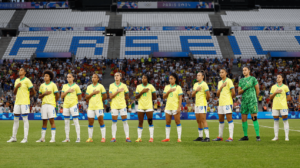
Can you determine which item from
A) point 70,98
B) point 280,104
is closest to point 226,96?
point 280,104

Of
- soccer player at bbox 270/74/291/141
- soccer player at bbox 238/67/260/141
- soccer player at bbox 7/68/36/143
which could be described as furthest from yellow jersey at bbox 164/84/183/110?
soccer player at bbox 7/68/36/143

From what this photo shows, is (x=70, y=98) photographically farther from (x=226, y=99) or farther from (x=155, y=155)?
(x=226, y=99)

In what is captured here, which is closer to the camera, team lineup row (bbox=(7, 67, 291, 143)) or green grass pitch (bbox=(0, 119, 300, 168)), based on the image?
green grass pitch (bbox=(0, 119, 300, 168))

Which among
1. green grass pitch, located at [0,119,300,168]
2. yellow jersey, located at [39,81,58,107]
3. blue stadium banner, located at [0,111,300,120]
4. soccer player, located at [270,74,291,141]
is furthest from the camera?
blue stadium banner, located at [0,111,300,120]

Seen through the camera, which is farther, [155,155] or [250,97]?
[250,97]

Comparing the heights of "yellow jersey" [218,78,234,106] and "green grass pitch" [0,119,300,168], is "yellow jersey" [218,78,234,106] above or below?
above

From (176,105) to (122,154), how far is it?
10.2 feet

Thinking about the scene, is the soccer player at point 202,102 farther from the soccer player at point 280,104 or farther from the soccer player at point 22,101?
the soccer player at point 22,101

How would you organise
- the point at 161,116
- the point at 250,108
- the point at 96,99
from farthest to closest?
the point at 161,116, the point at 96,99, the point at 250,108

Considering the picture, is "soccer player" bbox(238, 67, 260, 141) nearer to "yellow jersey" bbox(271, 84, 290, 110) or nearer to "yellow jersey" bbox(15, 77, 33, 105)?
"yellow jersey" bbox(271, 84, 290, 110)

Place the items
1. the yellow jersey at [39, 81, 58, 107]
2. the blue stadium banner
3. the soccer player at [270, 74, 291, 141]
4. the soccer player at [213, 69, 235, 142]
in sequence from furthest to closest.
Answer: the blue stadium banner → the soccer player at [270, 74, 291, 141] → the yellow jersey at [39, 81, 58, 107] → the soccer player at [213, 69, 235, 142]

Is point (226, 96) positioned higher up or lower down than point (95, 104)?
higher up

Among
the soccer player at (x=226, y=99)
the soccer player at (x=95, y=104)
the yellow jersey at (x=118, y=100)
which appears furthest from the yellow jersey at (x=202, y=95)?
the soccer player at (x=95, y=104)

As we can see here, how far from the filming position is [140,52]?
41.5 m
